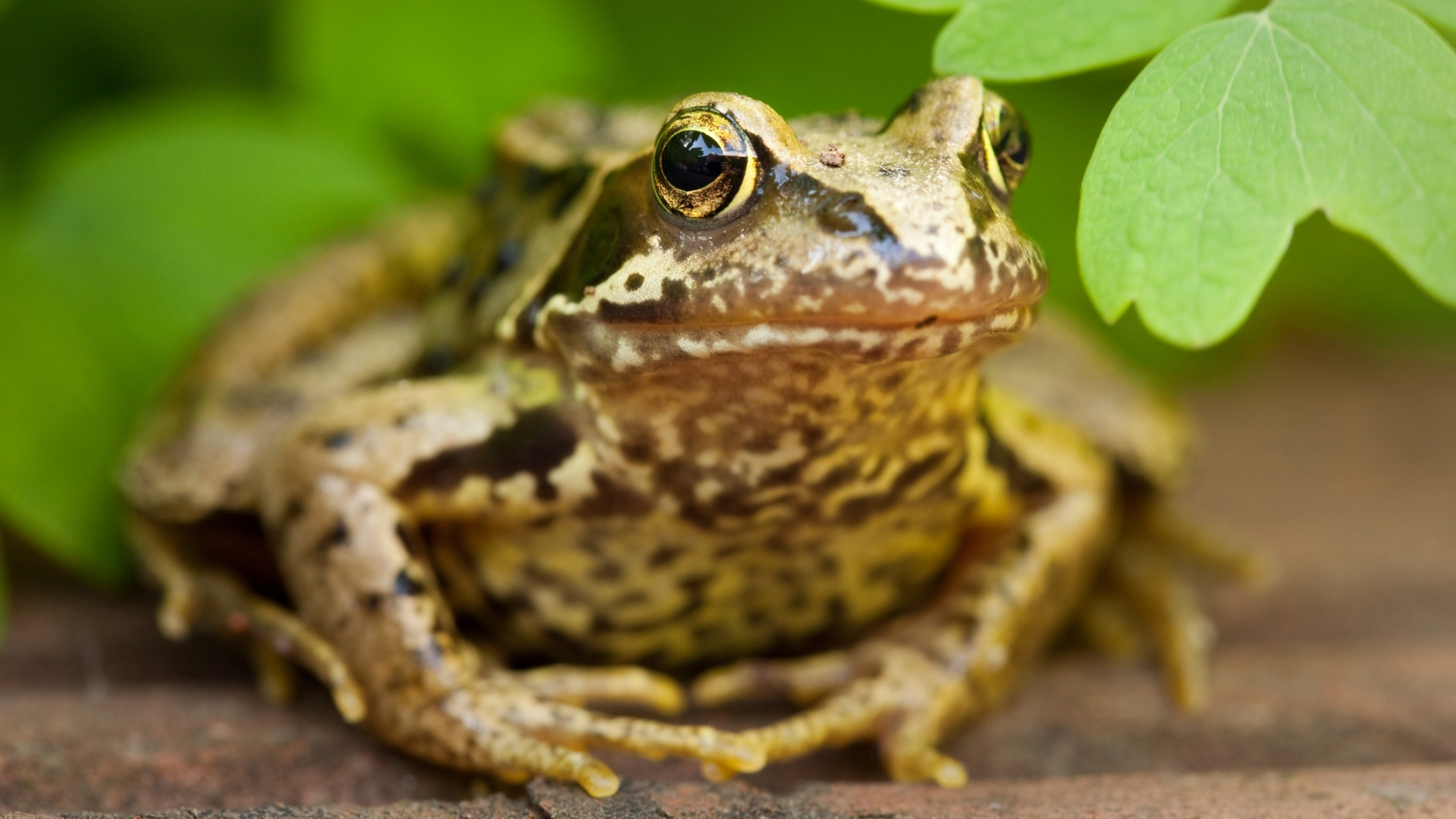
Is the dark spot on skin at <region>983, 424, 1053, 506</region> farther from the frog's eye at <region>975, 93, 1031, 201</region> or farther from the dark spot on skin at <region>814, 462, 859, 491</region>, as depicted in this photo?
the frog's eye at <region>975, 93, 1031, 201</region>

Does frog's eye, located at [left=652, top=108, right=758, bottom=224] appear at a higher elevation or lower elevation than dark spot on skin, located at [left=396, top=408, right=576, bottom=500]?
higher

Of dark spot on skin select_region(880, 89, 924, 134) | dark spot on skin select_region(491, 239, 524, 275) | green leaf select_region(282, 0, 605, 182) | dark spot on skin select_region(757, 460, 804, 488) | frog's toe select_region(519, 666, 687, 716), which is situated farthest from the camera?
green leaf select_region(282, 0, 605, 182)

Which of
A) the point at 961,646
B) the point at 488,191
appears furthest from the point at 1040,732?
the point at 488,191

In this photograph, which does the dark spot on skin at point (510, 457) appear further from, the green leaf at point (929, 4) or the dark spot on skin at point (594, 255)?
the green leaf at point (929, 4)

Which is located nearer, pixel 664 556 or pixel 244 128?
pixel 664 556

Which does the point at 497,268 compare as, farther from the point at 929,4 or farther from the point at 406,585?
the point at 929,4

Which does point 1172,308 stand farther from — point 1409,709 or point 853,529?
point 1409,709

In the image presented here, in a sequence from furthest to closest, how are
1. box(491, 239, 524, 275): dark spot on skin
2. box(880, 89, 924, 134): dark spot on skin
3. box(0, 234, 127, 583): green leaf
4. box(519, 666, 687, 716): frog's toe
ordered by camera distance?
box(0, 234, 127, 583): green leaf → box(491, 239, 524, 275): dark spot on skin → box(519, 666, 687, 716): frog's toe → box(880, 89, 924, 134): dark spot on skin

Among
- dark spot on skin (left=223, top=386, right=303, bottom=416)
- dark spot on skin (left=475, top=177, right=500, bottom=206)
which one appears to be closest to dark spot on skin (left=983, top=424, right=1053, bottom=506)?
dark spot on skin (left=475, top=177, right=500, bottom=206)
